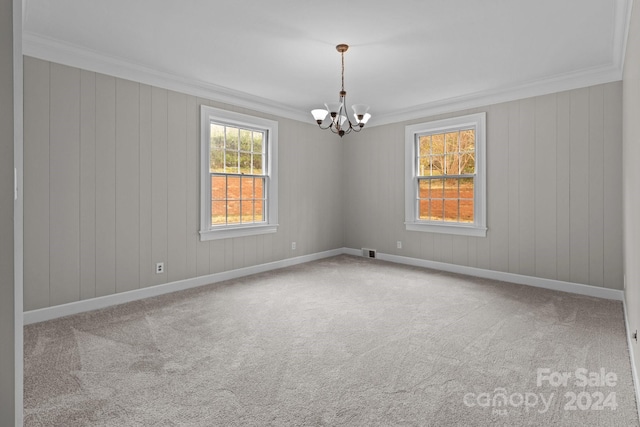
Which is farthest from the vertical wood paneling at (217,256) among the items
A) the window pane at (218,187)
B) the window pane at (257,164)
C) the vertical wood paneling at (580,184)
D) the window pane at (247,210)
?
the vertical wood paneling at (580,184)

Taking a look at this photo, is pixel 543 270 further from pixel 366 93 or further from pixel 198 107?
pixel 198 107

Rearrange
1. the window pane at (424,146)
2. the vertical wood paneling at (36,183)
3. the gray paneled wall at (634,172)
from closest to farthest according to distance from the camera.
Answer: the gray paneled wall at (634,172) → the vertical wood paneling at (36,183) → the window pane at (424,146)

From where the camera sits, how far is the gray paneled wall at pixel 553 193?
3.79 m

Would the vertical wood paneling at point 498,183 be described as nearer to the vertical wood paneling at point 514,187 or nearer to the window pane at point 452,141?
the vertical wood paneling at point 514,187

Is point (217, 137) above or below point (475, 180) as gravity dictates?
above

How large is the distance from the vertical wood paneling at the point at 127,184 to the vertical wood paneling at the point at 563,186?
4887 millimetres

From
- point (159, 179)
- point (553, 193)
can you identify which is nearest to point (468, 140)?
point (553, 193)

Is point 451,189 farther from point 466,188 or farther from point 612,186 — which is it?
point 612,186

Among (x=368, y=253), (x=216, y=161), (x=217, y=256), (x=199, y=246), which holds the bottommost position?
(x=368, y=253)

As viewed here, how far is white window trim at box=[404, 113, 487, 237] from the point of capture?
4.81 m

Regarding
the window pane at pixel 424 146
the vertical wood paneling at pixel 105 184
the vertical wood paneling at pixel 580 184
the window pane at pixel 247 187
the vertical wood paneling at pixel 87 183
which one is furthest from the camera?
the window pane at pixel 424 146

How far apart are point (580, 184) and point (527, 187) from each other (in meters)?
0.56

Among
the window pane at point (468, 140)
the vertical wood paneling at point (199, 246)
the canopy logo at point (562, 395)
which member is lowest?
the canopy logo at point (562, 395)

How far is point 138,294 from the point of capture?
12.7 ft
